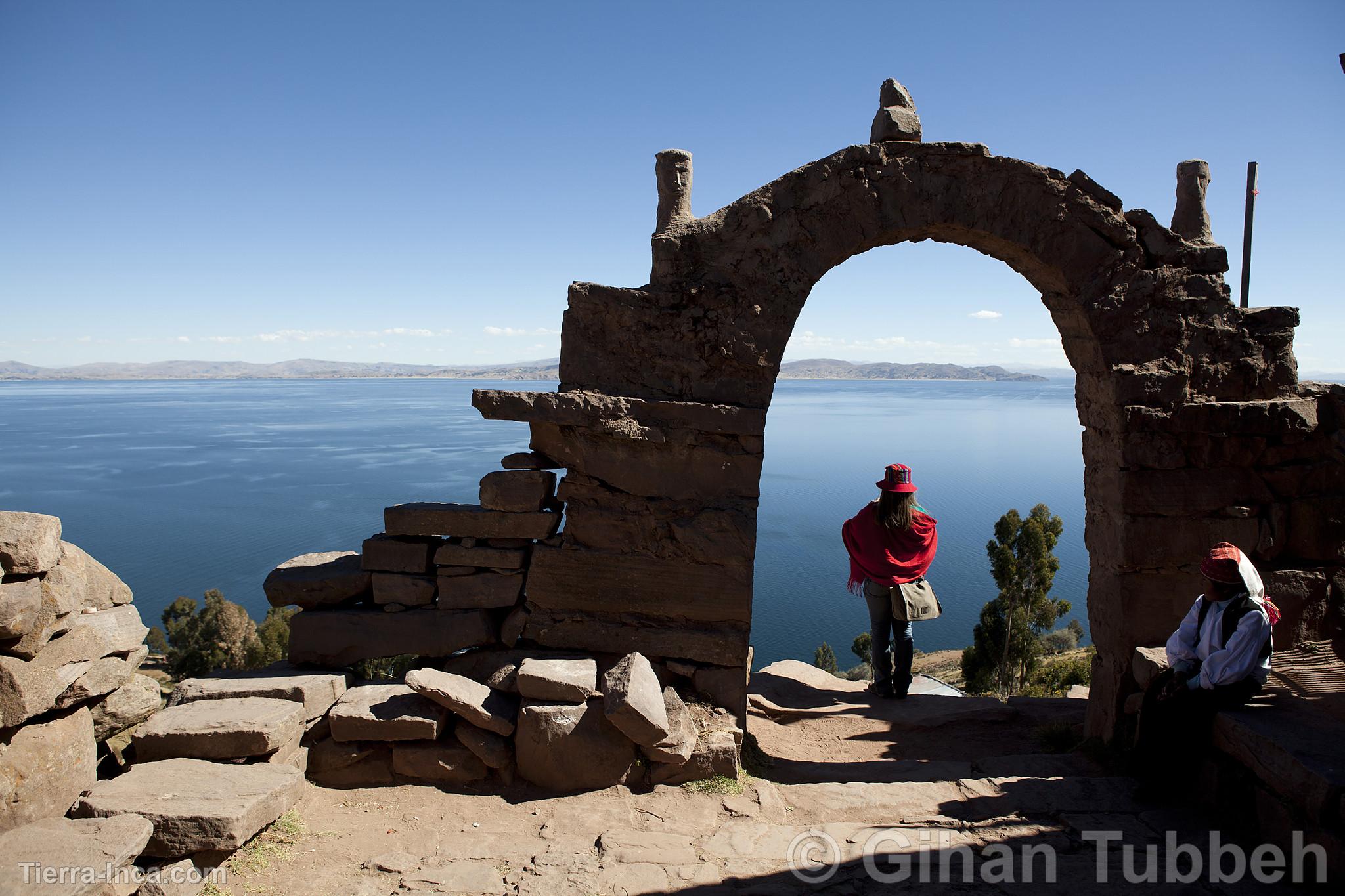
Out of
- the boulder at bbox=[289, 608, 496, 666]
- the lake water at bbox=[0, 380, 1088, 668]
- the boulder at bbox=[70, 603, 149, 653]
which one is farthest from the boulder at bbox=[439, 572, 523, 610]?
the lake water at bbox=[0, 380, 1088, 668]

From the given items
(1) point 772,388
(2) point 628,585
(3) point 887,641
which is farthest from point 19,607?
(3) point 887,641

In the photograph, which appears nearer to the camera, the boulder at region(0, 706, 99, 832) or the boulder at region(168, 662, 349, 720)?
the boulder at region(0, 706, 99, 832)

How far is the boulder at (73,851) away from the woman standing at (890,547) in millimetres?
4808

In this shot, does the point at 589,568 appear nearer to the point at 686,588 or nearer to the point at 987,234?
the point at 686,588

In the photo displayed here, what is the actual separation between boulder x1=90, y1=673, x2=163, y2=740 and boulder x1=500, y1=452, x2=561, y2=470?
2463 millimetres

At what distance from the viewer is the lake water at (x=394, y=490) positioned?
81.9ft

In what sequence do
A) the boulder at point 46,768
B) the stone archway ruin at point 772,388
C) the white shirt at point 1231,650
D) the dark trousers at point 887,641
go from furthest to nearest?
the dark trousers at point 887,641 → the stone archway ruin at point 772,388 → the white shirt at point 1231,650 → the boulder at point 46,768

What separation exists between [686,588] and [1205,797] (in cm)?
311

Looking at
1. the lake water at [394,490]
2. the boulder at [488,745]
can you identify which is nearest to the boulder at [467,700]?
the boulder at [488,745]

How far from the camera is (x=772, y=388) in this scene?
16.6 feet

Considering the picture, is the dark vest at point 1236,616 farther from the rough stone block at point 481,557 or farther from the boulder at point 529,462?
the rough stone block at point 481,557

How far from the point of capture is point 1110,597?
5.35m

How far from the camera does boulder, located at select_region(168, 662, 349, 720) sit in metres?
4.60

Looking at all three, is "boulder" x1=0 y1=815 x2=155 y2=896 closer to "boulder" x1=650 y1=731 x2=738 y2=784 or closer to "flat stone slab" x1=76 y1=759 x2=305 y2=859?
"flat stone slab" x1=76 y1=759 x2=305 y2=859
